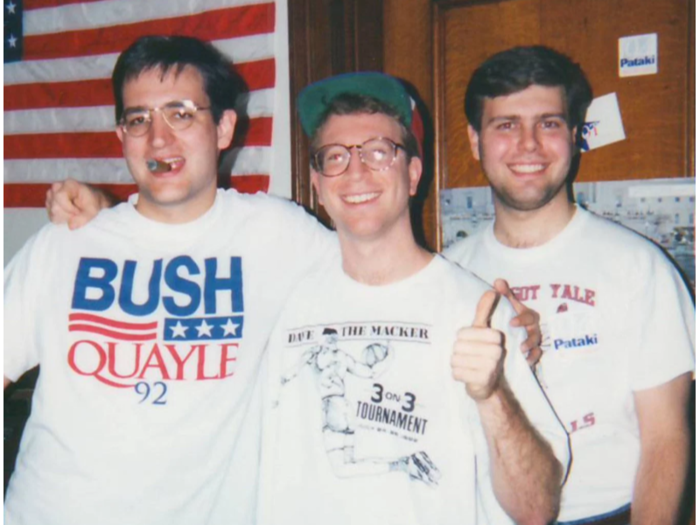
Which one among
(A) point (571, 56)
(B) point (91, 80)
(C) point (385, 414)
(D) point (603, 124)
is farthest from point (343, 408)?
(B) point (91, 80)

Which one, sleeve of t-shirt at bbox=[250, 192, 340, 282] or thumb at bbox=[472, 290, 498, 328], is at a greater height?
sleeve of t-shirt at bbox=[250, 192, 340, 282]

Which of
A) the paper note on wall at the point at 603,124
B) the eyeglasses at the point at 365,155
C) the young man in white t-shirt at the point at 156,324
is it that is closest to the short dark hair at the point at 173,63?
the young man in white t-shirt at the point at 156,324

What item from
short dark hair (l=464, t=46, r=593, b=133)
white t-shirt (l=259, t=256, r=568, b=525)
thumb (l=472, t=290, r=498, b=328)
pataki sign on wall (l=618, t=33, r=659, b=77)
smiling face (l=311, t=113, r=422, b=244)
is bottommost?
white t-shirt (l=259, t=256, r=568, b=525)

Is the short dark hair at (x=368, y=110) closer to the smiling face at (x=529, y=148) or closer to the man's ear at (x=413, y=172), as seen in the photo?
the man's ear at (x=413, y=172)

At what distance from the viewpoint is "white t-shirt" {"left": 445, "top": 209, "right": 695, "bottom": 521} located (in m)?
1.33

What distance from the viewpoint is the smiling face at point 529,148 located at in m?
1.41

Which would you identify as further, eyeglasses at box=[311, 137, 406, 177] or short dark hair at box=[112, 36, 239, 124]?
short dark hair at box=[112, 36, 239, 124]

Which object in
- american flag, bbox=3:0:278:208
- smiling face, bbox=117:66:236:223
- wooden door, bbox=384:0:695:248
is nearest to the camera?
smiling face, bbox=117:66:236:223

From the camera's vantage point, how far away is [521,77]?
145 cm

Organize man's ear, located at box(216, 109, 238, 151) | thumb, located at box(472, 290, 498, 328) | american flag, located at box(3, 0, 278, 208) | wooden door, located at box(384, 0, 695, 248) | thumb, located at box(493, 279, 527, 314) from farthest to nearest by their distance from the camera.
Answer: american flag, located at box(3, 0, 278, 208), wooden door, located at box(384, 0, 695, 248), man's ear, located at box(216, 109, 238, 151), thumb, located at box(493, 279, 527, 314), thumb, located at box(472, 290, 498, 328)

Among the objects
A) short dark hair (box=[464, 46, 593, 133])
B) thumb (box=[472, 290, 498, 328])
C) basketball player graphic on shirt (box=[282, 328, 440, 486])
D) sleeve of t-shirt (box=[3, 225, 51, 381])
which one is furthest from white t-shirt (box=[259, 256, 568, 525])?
sleeve of t-shirt (box=[3, 225, 51, 381])

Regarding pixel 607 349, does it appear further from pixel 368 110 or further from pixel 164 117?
pixel 164 117

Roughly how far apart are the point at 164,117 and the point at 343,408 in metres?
0.80

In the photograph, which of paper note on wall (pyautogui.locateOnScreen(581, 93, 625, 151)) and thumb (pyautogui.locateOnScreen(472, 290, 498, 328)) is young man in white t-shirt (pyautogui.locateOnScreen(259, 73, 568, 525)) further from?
paper note on wall (pyautogui.locateOnScreen(581, 93, 625, 151))
